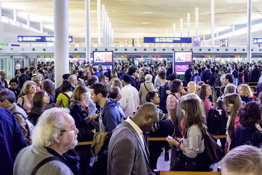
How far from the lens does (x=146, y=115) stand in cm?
297

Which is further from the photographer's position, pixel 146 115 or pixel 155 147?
pixel 155 147

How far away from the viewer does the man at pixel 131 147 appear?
110 inches

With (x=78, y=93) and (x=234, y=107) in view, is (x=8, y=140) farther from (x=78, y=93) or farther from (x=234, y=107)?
(x=234, y=107)

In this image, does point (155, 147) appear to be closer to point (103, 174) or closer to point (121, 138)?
point (103, 174)

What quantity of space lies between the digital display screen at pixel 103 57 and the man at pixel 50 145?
14108mm

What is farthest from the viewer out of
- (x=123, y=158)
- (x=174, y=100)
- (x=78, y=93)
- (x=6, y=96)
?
(x=174, y=100)

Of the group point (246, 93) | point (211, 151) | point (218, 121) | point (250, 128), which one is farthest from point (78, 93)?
point (246, 93)

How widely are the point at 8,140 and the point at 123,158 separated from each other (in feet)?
5.07

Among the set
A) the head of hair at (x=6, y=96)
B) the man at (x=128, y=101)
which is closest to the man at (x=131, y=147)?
the head of hair at (x=6, y=96)

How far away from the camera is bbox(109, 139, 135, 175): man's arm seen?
9.13 feet

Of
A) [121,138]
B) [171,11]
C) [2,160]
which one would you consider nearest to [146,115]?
[121,138]

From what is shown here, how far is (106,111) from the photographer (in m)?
4.18

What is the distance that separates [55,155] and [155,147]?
3500 millimetres

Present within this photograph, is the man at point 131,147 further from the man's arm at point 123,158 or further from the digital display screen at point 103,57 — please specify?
the digital display screen at point 103,57
